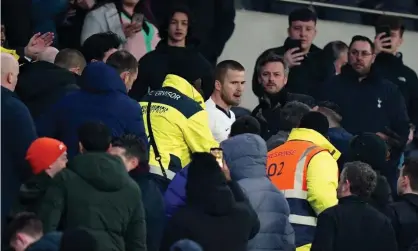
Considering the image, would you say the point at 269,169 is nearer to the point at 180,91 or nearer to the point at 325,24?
the point at 180,91

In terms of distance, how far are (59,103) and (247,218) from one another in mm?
1590

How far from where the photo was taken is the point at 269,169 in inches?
482

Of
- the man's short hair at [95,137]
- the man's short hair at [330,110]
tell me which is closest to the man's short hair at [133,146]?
the man's short hair at [95,137]

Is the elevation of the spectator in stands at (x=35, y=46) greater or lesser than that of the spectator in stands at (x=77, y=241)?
greater

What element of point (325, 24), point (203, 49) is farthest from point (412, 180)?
point (325, 24)

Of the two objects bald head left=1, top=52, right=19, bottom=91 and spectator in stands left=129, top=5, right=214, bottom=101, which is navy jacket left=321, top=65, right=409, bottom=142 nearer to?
spectator in stands left=129, top=5, right=214, bottom=101

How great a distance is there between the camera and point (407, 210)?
480 inches

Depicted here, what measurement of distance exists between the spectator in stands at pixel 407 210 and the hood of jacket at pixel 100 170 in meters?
2.51

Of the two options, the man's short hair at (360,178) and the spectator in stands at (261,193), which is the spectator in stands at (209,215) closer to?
the spectator in stands at (261,193)

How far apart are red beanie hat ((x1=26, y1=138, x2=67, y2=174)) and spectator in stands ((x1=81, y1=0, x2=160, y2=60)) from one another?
13.6 ft

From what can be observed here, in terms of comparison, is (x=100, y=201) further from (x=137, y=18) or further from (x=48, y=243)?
(x=137, y=18)

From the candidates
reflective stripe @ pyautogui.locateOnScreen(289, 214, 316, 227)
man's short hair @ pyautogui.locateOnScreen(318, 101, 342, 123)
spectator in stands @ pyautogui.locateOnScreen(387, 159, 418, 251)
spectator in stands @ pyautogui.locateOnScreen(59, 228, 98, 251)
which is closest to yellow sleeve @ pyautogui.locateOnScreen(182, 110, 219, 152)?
reflective stripe @ pyautogui.locateOnScreen(289, 214, 316, 227)

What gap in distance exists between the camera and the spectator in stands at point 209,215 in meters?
10.8

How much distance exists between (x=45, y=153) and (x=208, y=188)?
3.58 ft
